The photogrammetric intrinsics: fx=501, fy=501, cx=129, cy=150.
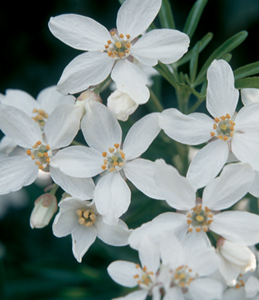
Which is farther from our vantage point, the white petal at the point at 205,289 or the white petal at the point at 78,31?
the white petal at the point at 78,31

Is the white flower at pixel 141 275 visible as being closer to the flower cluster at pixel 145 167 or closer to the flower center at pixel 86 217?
the flower cluster at pixel 145 167

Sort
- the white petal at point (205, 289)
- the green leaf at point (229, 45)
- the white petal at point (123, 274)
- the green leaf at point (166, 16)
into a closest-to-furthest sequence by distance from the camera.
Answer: the white petal at point (205, 289) → the white petal at point (123, 274) → the green leaf at point (229, 45) → the green leaf at point (166, 16)

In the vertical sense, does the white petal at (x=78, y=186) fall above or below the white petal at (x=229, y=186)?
below

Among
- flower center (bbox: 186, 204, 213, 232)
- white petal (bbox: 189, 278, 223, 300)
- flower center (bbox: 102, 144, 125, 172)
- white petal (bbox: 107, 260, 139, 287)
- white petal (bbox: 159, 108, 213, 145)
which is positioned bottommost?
white petal (bbox: 107, 260, 139, 287)

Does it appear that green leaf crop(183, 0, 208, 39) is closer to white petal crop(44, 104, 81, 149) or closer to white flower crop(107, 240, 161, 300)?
white petal crop(44, 104, 81, 149)

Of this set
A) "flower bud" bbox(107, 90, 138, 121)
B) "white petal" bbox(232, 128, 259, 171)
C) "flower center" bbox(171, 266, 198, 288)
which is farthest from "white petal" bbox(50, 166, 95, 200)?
"white petal" bbox(232, 128, 259, 171)

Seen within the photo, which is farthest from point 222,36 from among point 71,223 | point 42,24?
point 71,223

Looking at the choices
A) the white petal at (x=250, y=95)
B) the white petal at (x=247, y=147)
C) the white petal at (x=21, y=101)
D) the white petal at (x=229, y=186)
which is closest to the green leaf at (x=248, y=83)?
the white petal at (x=250, y=95)
